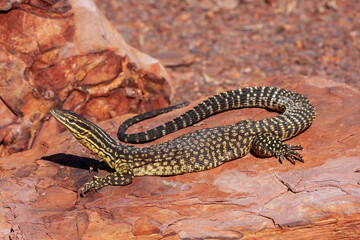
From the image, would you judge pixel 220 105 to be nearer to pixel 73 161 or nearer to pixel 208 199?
pixel 208 199

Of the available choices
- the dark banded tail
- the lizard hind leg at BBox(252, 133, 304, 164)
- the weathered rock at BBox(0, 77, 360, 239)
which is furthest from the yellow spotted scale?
the dark banded tail

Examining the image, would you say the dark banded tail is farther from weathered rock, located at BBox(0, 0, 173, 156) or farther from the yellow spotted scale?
weathered rock, located at BBox(0, 0, 173, 156)

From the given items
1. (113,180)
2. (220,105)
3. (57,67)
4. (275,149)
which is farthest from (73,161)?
(275,149)

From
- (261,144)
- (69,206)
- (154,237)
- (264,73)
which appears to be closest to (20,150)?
(69,206)

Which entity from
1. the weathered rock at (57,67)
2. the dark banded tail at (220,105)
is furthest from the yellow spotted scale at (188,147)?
the weathered rock at (57,67)

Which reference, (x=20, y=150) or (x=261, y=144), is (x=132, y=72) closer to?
(x=20, y=150)

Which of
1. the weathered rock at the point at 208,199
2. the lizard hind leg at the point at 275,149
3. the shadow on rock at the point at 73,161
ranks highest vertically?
the lizard hind leg at the point at 275,149

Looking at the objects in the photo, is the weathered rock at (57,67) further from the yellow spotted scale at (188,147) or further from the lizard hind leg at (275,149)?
the lizard hind leg at (275,149)
